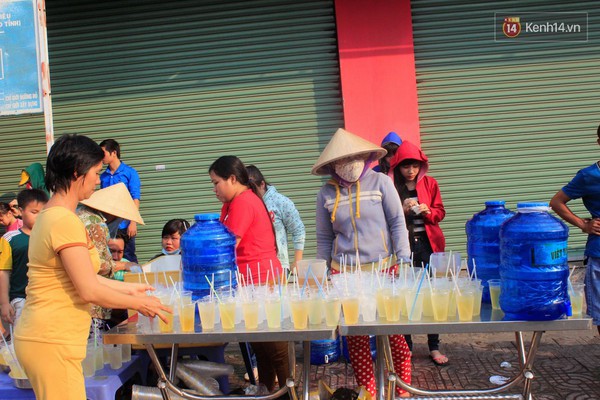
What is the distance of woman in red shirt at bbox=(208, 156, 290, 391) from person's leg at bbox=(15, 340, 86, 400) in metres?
1.44

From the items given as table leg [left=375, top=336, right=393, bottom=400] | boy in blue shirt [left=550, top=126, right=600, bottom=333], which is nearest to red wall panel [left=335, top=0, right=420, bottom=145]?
boy in blue shirt [left=550, top=126, right=600, bottom=333]

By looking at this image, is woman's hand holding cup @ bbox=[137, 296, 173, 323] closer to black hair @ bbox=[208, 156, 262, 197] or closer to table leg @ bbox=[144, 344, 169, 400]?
table leg @ bbox=[144, 344, 169, 400]

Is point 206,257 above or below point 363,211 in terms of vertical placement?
Answer: below

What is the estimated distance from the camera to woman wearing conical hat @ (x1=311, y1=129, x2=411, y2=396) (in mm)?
3947

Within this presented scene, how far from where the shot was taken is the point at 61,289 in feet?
8.80

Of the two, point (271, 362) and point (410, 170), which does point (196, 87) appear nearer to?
point (410, 170)

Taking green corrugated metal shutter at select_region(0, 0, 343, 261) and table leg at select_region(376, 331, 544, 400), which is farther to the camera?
green corrugated metal shutter at select_region(0, 0, 343, 261)

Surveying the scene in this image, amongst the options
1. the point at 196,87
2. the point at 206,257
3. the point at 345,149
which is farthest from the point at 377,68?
the point at 206,257

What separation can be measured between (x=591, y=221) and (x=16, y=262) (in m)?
4.55

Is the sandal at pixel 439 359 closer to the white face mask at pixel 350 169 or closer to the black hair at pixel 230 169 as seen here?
the white face mask at pixel 350 169

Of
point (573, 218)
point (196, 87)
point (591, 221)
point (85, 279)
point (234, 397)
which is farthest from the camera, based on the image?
point (196, 87)

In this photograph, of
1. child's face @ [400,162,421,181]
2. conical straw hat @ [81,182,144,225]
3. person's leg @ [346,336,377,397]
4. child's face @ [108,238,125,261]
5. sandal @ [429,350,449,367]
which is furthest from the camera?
child's face @ [108,238,125,261]

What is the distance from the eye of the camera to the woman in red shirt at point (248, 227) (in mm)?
3922

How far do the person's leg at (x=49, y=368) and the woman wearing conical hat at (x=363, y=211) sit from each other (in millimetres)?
1884
